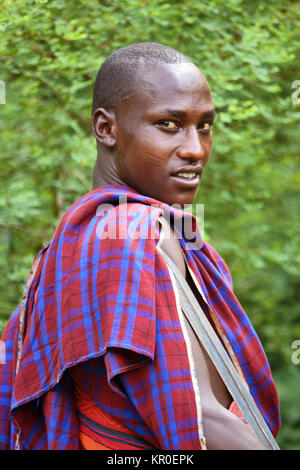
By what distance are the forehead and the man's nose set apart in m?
0.09

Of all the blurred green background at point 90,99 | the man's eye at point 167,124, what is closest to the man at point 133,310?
the man's eye at point 167,124

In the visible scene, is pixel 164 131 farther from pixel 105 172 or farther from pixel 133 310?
pixel 133 310

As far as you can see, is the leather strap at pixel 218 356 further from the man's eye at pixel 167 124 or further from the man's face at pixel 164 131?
the man's eye at pixel 167 124

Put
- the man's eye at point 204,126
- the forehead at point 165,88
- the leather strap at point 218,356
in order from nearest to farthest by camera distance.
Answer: the leather strap at point 218,356
the forehead at point 165,88
the man's eye at point 204,126

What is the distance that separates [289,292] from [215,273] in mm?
4898

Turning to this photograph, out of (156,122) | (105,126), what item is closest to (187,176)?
(156,122)

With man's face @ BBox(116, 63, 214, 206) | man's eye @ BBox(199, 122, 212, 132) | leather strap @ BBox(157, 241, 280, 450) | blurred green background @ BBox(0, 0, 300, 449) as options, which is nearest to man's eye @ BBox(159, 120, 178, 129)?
man's face @ BBox(116, 63, 214, 206)

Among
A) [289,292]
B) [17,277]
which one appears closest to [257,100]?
[17,277]

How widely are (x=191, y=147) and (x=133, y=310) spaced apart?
0.66 metres

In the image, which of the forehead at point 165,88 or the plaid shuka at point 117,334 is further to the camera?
the forehead at point 165,88

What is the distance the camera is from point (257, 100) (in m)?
3.69

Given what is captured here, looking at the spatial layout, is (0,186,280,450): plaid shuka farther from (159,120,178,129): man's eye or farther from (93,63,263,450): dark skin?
(159,120,178,129): man's eye

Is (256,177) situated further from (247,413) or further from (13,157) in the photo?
(247,413)

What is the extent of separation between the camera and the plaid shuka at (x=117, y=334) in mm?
1628
